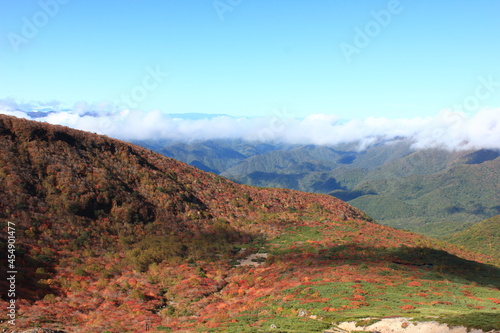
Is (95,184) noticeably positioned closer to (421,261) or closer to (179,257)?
(179,257)

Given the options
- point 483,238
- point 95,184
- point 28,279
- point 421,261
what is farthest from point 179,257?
point 483,238

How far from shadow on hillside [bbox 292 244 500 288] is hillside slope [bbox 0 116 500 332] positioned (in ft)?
0.86

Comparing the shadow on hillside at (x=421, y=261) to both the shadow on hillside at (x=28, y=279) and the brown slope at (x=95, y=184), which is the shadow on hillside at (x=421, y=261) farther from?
the shadow on hillside at (x=28, y=279)

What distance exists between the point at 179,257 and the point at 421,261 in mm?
34494

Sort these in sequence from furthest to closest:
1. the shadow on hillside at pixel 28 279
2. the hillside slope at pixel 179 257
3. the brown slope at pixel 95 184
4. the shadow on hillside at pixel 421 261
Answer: the brown slope at pixel 95 184, the shadow on hillside at pixel 421 261, the shadow on hillside at pixel 28 279, the hillside slope at pixel 179 257

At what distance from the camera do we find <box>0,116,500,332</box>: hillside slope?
27828 mm

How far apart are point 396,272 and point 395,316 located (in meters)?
17.9

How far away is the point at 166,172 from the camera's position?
248 ft

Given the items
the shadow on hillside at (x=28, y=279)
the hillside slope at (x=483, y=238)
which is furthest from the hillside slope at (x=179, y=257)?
the hillside slope at (x=483, y=238)

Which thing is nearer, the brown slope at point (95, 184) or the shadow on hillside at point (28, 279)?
the shadow on hillside at point (28, 279)

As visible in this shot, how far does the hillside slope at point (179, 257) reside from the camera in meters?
27.8

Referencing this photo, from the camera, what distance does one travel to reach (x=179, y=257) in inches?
1900

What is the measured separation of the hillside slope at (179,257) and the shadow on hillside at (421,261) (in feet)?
0.86

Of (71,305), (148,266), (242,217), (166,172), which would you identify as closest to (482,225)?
(242,217)
